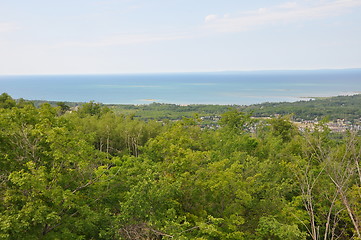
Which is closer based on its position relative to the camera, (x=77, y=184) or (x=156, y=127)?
(x=77, y=184)

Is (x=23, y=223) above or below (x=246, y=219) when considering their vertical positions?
above

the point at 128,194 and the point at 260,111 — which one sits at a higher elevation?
the point at 260,111

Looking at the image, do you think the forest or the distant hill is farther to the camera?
the distant hill

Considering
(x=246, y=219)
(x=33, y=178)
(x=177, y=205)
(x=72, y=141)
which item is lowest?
(x=246, y=219)

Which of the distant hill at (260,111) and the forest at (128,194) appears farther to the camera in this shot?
the distant hill at (260,111)

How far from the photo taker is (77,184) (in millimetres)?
8992

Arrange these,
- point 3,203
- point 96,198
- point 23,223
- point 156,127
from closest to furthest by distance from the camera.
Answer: point 23,223 < point 3,203 < point 96,198 < point 156,127

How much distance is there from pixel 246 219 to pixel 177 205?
9.52ft

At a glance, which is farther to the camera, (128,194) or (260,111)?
(260,111)

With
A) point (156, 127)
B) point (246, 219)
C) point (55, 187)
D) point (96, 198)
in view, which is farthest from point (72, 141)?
point (156, 127)

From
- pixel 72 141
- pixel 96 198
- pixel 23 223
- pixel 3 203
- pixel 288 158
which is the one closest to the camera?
pixel 23 223

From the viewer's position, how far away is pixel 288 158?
1817 cm

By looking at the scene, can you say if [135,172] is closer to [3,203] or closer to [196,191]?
[196,191]

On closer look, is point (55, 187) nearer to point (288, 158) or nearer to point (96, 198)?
point (96, 198)
